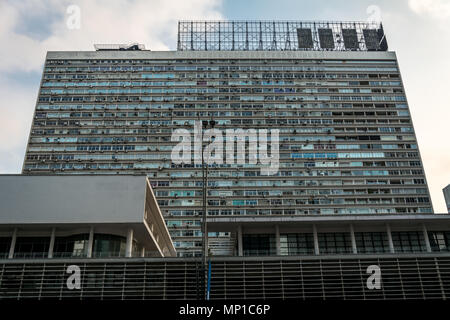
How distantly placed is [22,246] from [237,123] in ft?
186

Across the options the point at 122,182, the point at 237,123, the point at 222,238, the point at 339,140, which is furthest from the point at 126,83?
the point at 122,182

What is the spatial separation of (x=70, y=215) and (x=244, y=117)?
57.0 m

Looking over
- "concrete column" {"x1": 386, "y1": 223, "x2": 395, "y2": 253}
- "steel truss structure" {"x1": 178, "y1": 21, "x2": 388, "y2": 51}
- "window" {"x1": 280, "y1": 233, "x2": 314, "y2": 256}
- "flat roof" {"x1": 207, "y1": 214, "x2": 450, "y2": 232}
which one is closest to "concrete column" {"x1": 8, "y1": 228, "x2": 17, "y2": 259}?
"flat roof" {"x1": 207, "y1": 214, "x2": 450, "y2": 232}

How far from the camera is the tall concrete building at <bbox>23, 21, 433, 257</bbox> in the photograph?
83750 millimetres

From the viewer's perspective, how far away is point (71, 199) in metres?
40.7

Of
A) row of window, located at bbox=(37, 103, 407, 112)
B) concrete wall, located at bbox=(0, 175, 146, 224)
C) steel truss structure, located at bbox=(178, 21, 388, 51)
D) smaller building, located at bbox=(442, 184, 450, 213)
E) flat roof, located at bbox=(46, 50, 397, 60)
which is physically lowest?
concrete wall, located at bbox=(0, 175, 146, 224)

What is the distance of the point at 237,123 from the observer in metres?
91.3

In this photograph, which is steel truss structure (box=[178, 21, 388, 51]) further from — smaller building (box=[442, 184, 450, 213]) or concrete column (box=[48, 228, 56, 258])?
concrete column (box=[48, 228, 56, 258])

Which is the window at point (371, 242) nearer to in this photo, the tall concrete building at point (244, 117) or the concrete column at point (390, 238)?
the concrete column at point (390, 238)

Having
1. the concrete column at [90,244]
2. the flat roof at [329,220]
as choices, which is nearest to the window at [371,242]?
the flat roof at [329,220]

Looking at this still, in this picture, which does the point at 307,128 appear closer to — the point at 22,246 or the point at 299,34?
the point at 299,34

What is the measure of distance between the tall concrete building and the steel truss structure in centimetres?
25

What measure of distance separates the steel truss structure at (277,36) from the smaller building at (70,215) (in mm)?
66071

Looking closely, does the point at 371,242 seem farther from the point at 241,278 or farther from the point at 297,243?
the point at 241,278
